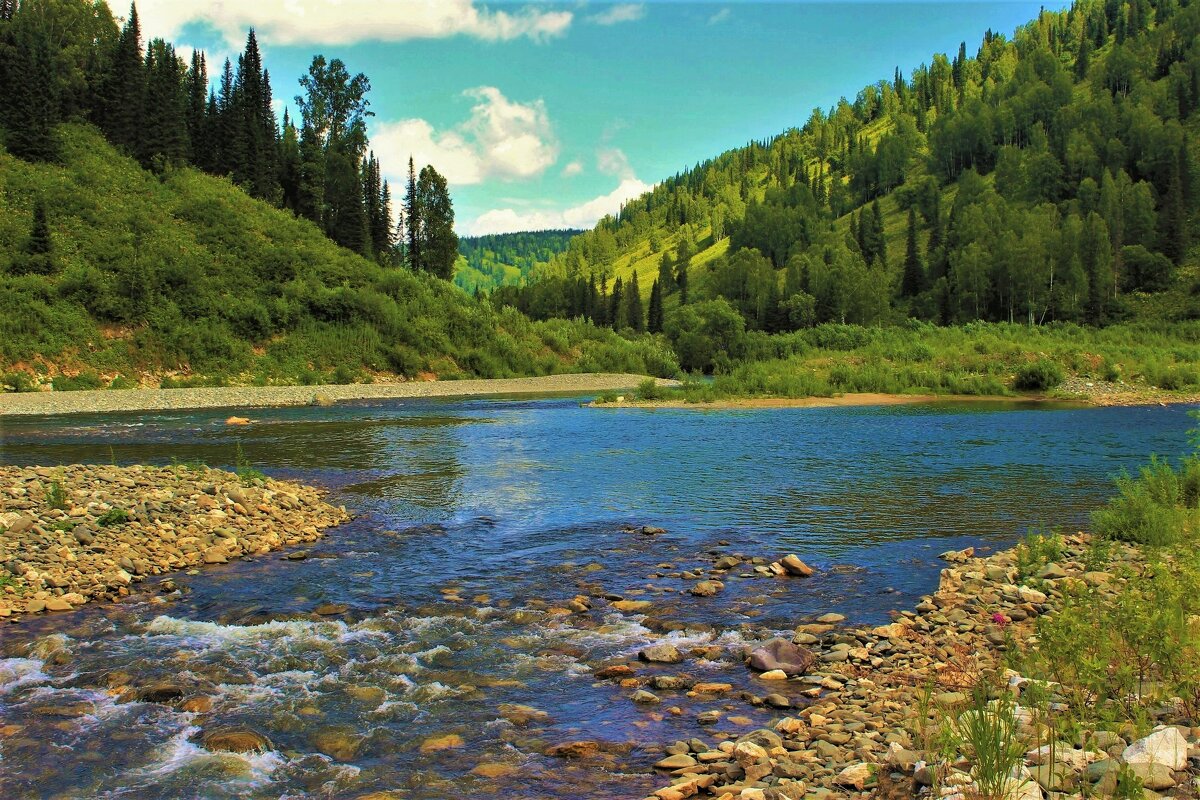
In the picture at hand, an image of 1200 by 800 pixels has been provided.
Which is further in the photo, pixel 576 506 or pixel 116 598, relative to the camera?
pixel 576 506

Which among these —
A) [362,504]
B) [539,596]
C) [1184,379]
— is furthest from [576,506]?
[1184,379]

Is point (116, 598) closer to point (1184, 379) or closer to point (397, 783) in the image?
point (397, 783)

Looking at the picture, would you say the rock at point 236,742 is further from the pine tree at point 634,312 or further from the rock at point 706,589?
the pine tree at point 634,312

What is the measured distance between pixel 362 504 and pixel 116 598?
745cm

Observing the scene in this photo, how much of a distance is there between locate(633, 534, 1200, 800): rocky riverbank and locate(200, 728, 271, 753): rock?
142 inches

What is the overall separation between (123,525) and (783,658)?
465 inches

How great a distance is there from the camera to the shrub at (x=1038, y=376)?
5103 cm

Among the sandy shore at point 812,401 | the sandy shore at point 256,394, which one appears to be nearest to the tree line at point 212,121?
the sandy shore at point 256,394

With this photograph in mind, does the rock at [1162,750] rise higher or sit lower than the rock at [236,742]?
higher

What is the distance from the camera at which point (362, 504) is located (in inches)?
722

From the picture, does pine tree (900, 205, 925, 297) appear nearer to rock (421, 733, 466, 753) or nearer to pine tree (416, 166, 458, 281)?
pine tree (416, 166, 458, 281)

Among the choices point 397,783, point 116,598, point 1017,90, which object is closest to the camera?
point 397,783

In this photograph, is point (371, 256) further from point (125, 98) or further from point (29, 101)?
point (29, 101)

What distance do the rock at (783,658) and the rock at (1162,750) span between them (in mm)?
3630
